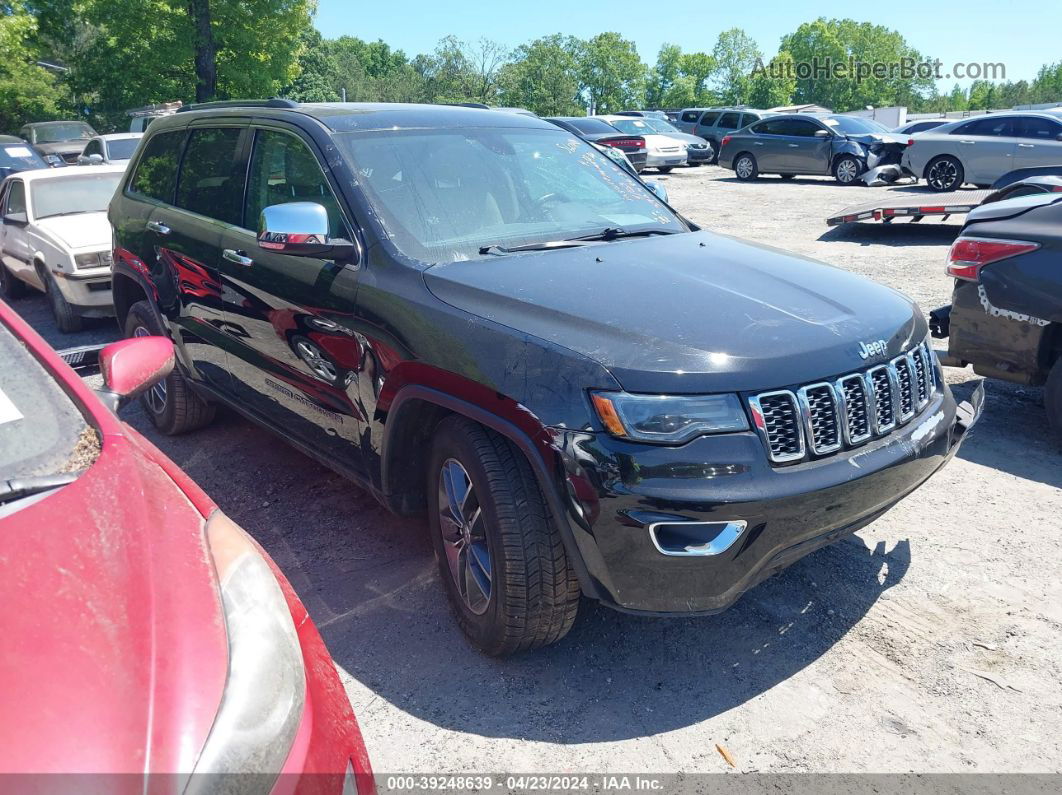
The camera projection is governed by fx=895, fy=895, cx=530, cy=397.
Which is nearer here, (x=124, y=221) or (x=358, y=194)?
(x=358, y=194)

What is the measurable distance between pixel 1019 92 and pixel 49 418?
97.8m

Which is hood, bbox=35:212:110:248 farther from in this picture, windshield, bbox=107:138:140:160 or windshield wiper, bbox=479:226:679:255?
windshield, bbox=107:138:140:160

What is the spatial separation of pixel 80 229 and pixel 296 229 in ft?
20.4

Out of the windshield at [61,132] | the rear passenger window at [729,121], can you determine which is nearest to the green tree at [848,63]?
the rear passenger window at [729,121]

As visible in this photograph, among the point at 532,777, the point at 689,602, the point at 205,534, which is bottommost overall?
the point at 532,777

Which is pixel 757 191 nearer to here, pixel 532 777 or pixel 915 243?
pixel 915 243

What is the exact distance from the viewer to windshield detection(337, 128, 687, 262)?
357cm

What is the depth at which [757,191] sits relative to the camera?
63.0 feet

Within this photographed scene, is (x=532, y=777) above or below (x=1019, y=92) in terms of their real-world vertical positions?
below

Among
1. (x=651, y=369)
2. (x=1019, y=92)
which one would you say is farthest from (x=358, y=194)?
(x=1019, y=92)

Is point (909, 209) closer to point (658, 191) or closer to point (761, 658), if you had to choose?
point (658, 191)

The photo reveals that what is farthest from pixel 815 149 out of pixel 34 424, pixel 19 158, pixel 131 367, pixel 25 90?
pixel 25 90

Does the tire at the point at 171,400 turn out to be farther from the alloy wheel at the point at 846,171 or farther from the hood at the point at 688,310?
the alloy wheel at the point at 846,171

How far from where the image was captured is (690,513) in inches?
102
